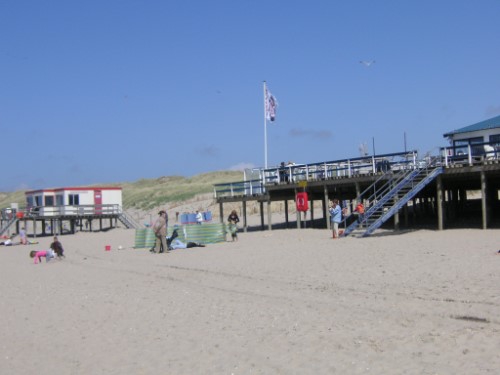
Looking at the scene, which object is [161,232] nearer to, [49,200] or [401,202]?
[401,202]

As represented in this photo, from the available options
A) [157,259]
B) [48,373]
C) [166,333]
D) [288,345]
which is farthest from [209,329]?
[157,259]

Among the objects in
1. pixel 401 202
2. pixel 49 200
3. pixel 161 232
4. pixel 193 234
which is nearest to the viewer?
pixel 401 202

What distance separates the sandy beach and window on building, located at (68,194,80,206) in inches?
1057

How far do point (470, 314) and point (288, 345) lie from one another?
2.55 meters

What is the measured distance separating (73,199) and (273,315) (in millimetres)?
36696

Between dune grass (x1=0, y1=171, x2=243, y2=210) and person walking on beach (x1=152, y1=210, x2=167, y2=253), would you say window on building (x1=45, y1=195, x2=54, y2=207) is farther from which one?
person walking on beach (x1=152, y1=210, x2=167, y2=253)

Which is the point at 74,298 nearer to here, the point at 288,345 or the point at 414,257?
the point at 288,345

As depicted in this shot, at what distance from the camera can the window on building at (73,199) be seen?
146ft

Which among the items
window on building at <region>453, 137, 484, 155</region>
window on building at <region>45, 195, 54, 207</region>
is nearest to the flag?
window on building at <region>453, 137, 484, 155</region>

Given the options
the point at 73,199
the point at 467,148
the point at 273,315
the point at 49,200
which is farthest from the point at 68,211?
the point at 273,315

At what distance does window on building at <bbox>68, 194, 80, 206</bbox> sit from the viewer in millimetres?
44500

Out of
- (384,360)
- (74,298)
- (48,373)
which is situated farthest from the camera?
(74,298)

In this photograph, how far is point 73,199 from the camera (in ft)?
147

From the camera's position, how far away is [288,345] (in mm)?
8352
